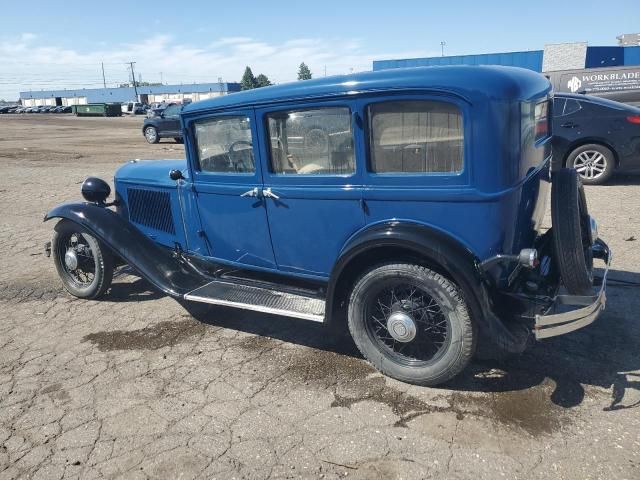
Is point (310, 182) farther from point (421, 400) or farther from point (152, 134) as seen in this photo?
point (152, 134)

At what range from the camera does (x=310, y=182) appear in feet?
10.9

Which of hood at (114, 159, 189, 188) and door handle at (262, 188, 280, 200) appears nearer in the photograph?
door handle at (262, 188, 280, 200)

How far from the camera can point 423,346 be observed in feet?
10.5

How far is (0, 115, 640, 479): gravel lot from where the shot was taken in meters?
2.49

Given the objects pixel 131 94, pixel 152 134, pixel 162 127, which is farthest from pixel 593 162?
pixel 131 94

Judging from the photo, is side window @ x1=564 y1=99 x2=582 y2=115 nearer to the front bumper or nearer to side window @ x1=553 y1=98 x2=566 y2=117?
side window @ x1=553 y1=98 x2=566 y2=117

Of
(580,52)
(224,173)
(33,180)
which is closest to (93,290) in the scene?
(224,173)

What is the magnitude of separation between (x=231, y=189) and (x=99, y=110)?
5422 centimetres

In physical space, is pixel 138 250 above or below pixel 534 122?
below

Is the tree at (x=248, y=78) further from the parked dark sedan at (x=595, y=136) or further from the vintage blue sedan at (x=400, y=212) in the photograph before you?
the vintage blue sedan at (x=400, y=212)

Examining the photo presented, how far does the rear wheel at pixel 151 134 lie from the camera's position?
1938 centimetres

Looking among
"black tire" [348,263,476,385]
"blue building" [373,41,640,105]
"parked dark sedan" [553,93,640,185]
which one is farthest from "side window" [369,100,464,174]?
"blue building" [373,41,640,105]

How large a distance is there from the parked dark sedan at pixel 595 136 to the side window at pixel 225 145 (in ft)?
18.8

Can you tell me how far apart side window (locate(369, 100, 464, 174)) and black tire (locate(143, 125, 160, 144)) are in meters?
18.0
